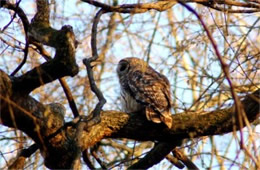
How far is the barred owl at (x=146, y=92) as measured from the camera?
17.2ft

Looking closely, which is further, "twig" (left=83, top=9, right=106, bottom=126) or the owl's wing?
the owl's wing

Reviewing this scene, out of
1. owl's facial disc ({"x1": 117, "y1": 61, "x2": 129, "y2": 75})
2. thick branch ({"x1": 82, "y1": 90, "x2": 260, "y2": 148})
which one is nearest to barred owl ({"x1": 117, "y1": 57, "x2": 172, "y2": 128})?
owl's facial disc ({"x1": 117, "y1": 61, "x2": 129, "y2": 75})

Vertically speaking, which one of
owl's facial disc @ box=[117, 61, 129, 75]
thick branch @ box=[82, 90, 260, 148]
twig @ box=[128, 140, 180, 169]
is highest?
owl's facial disc @ box=[117, 61, 129, 75]

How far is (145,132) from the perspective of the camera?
4414mm

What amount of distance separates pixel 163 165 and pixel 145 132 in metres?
0.74

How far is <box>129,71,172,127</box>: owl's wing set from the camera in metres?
5.09

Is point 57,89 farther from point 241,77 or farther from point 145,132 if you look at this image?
point 145,132

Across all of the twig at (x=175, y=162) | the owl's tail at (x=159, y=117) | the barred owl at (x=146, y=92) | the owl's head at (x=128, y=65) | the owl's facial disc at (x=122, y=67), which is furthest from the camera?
the owl's facial disc at (x=122, y=67)

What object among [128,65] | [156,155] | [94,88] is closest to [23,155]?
[94,88]

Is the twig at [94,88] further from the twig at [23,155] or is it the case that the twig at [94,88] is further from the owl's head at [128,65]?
the owl's head at [128,65]

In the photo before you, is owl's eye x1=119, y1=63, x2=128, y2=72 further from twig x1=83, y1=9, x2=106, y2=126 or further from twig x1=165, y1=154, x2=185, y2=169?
twig x1=165, y1=154, x2=185, y2=169

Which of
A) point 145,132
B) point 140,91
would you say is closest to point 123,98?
point 140,91

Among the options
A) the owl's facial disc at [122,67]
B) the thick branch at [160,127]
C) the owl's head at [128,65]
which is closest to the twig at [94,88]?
the thick branch at [160,127]

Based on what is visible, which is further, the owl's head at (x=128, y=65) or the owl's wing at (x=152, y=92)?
the owl's head at (x=128, y=65)
